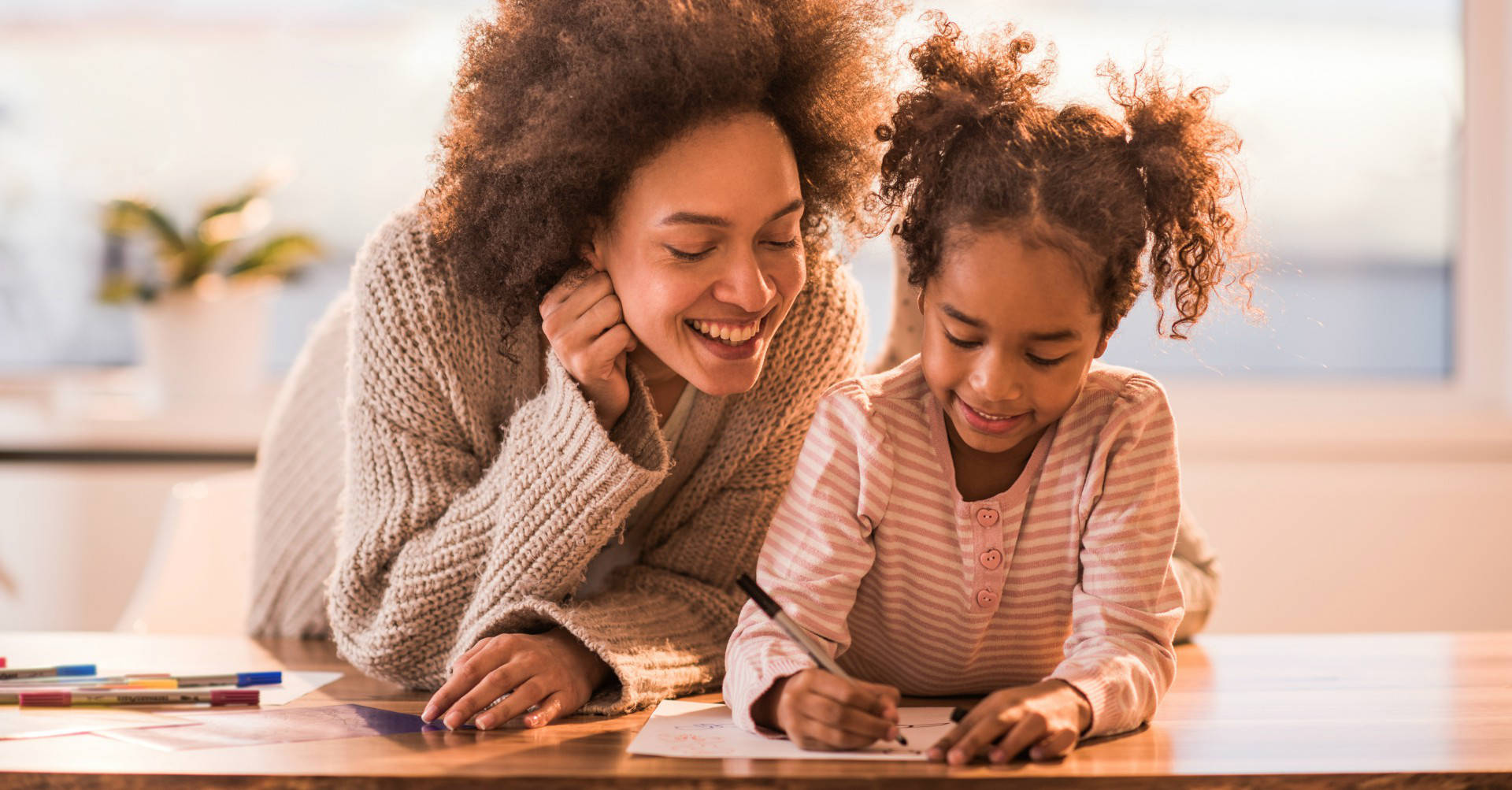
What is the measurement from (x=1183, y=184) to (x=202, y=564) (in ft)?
4.73

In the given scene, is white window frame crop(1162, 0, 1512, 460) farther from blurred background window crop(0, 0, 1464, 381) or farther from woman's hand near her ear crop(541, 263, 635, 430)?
woman's hand near her ear crop(541, 263, 635, 430)

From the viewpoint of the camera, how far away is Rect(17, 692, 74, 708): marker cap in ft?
3.61

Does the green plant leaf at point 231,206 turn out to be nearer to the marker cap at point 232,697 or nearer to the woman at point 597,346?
the woman at point 597,346

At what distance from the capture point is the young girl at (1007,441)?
0.94 metres

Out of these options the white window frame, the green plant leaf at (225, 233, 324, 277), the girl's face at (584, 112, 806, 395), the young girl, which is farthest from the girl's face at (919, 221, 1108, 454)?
→ the green plant leaf at (225, 233, 324, 277)

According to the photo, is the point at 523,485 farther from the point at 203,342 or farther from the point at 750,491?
the point at 203,342

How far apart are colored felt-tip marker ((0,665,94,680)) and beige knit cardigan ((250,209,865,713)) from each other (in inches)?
8.5

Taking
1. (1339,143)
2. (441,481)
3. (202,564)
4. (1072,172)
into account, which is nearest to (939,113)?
(1072,172)

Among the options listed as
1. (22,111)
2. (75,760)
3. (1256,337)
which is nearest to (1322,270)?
(1256,337)

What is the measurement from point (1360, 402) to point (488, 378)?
1911 millimetres

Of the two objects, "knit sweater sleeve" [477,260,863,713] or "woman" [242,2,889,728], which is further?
"knit sweater sleeve" [477,260,863,713]

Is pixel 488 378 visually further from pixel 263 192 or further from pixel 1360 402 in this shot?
pixel 1360 402

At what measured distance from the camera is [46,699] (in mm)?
1104

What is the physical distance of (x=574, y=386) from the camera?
3.88 feet
